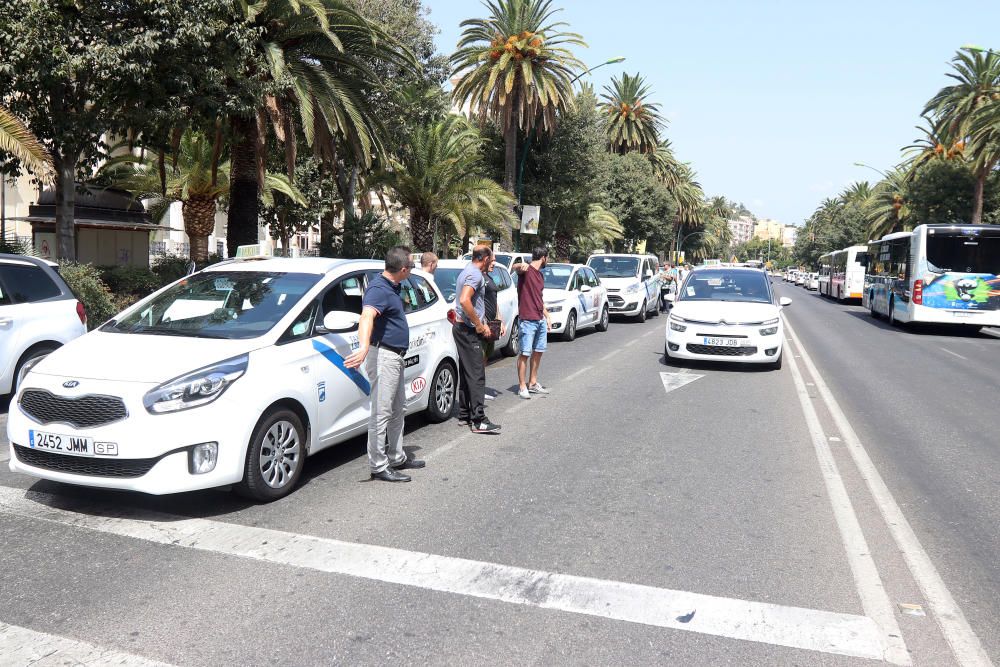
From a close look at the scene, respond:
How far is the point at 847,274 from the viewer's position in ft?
127

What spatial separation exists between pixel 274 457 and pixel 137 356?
108cm

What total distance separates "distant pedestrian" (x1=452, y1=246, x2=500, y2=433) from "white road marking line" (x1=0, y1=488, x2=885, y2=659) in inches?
124

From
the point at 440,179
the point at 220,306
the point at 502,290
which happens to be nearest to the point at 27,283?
the point at 220,306

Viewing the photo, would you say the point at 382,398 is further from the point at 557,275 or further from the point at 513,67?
the point at 513,67

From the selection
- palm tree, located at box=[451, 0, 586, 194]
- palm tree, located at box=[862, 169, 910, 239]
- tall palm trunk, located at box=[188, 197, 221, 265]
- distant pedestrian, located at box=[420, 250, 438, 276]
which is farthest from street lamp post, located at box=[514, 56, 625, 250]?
palm tree, located at box=[862, 169, 910, 239]

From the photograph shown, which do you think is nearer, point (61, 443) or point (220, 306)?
point (61, 443)

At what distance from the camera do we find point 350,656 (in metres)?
3.27

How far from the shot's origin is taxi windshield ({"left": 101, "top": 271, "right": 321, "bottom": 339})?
5.65 meters

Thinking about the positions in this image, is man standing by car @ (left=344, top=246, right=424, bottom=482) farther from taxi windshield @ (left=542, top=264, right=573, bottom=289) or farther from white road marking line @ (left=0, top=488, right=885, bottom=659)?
taxi windshield @ (left=542, top=264, right=573, bottom=289)

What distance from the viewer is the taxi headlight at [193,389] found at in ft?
15.5

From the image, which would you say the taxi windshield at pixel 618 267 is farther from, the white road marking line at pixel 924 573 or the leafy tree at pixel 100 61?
the white road marking line at pixel 924 573

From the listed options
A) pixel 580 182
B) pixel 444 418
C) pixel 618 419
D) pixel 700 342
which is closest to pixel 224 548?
pixel 444 418

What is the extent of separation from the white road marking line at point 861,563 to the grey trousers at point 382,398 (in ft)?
10.1

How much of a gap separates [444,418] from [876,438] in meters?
4.28
